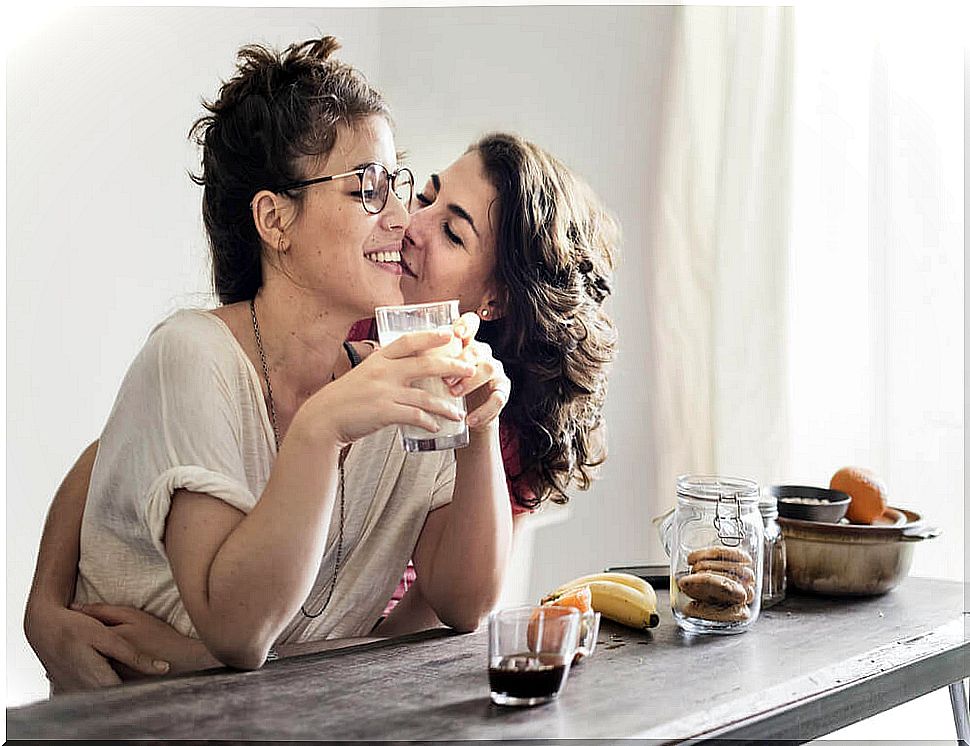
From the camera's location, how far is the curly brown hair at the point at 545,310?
1.69 m

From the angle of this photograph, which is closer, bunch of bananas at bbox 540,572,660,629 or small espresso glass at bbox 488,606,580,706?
small espresso glass at bbox 488,606,580,706

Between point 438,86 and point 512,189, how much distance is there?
18 cm

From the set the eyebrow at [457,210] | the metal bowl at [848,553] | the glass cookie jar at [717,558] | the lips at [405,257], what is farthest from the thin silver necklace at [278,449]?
the metal bowl at [848,553]

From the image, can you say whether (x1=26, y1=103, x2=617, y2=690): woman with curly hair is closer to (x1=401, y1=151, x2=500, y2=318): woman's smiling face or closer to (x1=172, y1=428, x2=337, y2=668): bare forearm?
(x1=401, y1=151, x2=500, y2=318): woman's smiling face

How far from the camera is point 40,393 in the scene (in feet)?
4.76

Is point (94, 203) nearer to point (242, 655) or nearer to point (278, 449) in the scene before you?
point (278, 449)

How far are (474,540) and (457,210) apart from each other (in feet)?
1.56

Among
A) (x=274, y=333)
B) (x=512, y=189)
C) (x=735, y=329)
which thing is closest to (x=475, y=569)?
(x=274, y=333)

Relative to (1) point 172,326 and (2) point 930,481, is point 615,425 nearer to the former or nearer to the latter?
(2) point 930,481

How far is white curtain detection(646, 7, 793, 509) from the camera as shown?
2234 millimetres

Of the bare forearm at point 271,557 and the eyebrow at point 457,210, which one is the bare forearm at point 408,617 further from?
the eyebrow at point 457,210

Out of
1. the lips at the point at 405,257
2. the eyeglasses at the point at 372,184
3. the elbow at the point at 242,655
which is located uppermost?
the eyeglasses at the point at 372,184

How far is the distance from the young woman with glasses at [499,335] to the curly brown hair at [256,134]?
5cm

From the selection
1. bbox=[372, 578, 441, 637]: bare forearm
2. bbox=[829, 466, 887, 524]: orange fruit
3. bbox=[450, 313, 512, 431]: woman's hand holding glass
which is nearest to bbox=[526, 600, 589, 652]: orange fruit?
bbox=[450, 313, 512, 431]: woman's hand holding glass
